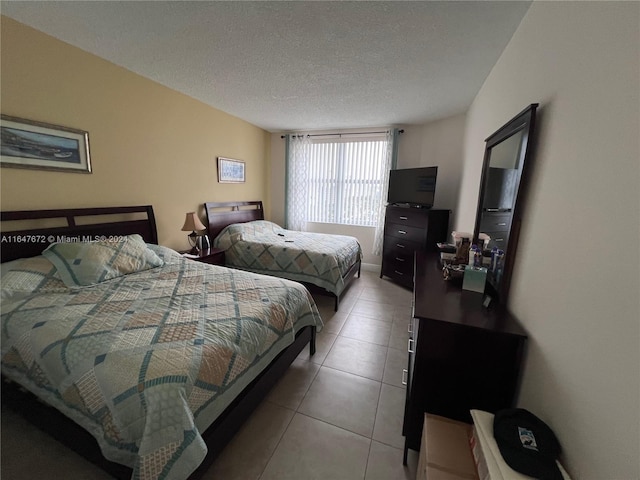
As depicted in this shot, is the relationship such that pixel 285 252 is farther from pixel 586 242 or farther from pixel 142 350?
pixel 586 242

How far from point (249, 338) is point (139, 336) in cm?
52

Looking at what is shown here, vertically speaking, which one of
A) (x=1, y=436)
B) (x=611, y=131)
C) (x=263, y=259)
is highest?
(x=611, y=131)

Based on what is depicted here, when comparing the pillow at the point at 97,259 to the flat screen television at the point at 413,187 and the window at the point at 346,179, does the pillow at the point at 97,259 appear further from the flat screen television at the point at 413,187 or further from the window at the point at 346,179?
the flat screen television at the point at 413,187

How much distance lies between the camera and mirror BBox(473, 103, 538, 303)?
123cm

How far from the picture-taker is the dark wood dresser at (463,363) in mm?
1129

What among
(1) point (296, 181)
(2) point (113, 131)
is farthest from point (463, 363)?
(1) point (296, 181)

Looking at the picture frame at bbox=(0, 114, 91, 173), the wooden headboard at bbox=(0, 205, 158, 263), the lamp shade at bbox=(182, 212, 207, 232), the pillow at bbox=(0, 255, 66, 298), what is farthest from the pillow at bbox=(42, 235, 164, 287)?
the lamp shade at bbox=(182, 212, 207, 232)

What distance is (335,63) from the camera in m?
2.09

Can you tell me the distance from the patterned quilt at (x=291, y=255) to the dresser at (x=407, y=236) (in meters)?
0.61

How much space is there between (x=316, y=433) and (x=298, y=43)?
103 inches

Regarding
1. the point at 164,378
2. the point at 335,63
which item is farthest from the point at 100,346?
the point at 335,63

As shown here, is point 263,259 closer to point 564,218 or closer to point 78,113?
point 78,113

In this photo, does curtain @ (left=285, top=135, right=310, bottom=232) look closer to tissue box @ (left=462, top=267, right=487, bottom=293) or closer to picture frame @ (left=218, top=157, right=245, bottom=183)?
picture frame @ (left=218, top=157, right=245, bottom=183)

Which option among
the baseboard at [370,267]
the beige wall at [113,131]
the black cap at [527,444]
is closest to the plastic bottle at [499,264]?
the black cap at [527,444]
